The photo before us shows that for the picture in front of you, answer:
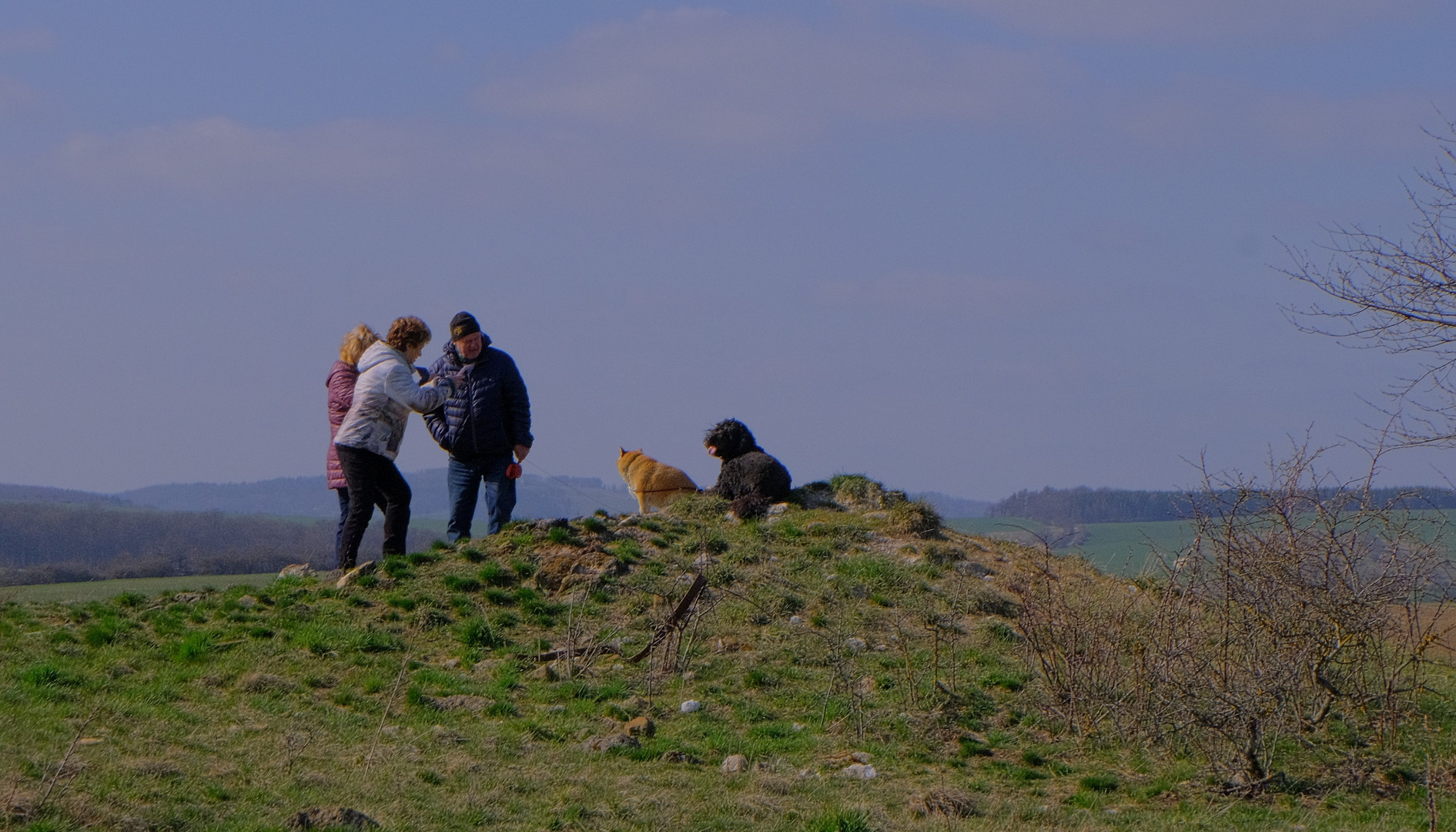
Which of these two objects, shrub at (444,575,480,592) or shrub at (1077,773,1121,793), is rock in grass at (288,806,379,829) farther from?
shrub at (444,575,480,592)

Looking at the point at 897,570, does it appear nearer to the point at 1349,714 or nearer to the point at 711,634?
the point at 711,634

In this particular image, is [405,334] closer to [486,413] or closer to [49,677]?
[486,413]

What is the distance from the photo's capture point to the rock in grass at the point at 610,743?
650 centimetres

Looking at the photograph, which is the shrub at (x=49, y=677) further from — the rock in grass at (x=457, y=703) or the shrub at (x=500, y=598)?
the shrub at (x=500, y=598)

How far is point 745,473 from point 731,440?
1.86 ft

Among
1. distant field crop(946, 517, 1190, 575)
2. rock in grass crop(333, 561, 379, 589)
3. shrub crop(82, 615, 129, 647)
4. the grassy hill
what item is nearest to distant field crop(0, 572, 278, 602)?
the grassy hill

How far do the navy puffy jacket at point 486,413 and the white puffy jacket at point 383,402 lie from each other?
3.39 feet

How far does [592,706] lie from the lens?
291 inches

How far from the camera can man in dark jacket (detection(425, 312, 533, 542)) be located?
10383 millimetres

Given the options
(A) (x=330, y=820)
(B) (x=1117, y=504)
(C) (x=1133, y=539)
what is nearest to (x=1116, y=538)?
(C) (x=1133, y=539)

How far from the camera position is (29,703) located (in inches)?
244

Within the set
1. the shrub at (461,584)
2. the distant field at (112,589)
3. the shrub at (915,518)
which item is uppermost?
the shrub at (915,518)

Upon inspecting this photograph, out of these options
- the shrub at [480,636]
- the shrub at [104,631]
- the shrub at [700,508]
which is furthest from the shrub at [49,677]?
the shrub at [700,508]

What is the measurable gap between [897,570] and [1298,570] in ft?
12.0
